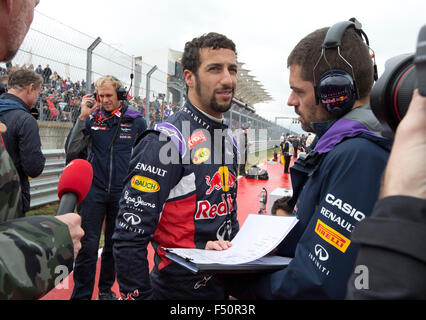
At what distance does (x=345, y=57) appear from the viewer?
1349 mm

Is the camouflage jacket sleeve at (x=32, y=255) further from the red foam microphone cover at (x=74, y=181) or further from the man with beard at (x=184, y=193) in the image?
the man with beard at (x=184, y=193)

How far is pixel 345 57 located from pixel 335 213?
783mm

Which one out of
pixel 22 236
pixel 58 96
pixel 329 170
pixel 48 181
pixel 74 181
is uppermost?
pixel 58 96

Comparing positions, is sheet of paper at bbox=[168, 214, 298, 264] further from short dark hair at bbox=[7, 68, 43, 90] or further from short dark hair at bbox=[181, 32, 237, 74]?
short dark hair at bbox=[7, 68, 43, 90]

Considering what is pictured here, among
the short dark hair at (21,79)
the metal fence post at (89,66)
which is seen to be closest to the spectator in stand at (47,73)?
the metal fence post at (89,66)

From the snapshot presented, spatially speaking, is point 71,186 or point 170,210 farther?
point 170,210

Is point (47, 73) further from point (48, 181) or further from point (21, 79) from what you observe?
point (21, 79)

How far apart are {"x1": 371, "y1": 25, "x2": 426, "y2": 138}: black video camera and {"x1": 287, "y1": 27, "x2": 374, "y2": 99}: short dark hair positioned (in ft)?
2.22

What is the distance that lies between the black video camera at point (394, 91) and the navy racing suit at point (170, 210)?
3.54ft

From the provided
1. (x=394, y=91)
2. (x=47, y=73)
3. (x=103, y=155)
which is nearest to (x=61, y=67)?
(x=47, y=73)

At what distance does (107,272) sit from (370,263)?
9.54 ft

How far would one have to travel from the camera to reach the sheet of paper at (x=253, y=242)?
1132 millimetres

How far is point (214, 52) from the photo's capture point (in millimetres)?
1895

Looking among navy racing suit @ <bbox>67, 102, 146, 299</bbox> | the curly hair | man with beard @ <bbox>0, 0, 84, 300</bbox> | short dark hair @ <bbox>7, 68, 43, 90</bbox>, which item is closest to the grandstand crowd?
the curly hair
